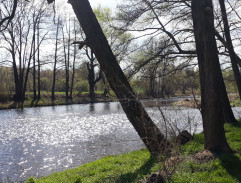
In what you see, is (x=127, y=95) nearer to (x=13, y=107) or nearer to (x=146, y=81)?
(x=146, y=81)

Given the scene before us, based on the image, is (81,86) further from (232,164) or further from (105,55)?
(232,164)

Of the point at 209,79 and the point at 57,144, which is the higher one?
the point at 209,79

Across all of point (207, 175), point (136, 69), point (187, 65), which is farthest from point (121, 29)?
point (207, 175)

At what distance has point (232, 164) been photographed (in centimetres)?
469

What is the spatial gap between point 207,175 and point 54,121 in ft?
51.3

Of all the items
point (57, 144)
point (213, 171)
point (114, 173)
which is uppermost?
point (213, 171)

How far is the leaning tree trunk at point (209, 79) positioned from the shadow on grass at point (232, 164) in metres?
0.34

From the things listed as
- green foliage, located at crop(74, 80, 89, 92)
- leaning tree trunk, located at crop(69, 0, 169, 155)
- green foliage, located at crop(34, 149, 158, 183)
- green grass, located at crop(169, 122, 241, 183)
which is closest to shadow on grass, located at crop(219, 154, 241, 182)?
green grass, located at crop(169, 122, 241, 183)

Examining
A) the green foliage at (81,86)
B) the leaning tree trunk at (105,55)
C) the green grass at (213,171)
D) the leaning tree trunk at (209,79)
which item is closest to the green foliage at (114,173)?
the leaning tree trunk at (105,55)

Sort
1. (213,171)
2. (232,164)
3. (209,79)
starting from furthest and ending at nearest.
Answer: (209,79) < (232,164) < (213,171)

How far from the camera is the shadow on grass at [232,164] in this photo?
432cm

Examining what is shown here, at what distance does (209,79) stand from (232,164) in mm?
1896

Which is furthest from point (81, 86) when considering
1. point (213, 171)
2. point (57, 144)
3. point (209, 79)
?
point (213, 171)

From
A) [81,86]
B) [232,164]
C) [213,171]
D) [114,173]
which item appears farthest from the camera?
[81,86]
